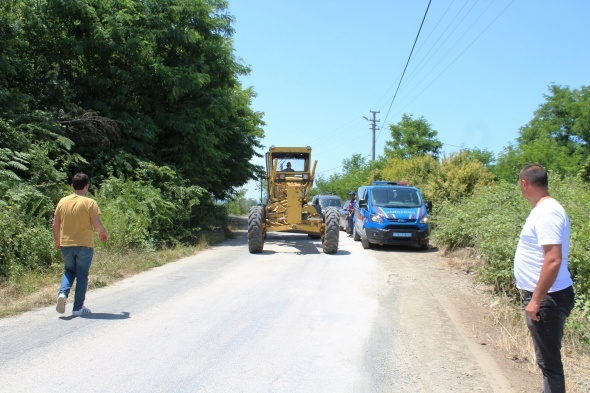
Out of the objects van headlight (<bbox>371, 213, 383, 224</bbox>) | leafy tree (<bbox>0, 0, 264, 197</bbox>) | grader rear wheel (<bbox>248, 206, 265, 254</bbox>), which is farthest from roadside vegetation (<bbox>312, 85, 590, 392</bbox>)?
leafy tree (<bbox>0, 0, 264, 197</bbox>)

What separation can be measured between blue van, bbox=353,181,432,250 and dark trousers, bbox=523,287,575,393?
436 inches

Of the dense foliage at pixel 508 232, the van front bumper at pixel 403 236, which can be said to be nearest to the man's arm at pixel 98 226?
the dense foliage at pixel 508 232

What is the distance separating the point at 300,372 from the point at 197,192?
11727 millimetres

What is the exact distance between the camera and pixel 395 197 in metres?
15.9

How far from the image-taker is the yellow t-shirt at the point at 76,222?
246 inches

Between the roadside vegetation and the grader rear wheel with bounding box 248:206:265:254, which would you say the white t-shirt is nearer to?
the roadside vegetation

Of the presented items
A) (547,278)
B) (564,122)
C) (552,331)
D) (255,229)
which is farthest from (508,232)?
(564,122)

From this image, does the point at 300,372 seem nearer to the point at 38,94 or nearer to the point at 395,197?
the point at 395,197

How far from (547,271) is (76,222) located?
545 cm

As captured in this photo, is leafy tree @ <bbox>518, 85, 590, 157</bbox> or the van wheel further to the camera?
leafy tree @ <bbox>518, 85, 590, 157</bbox>

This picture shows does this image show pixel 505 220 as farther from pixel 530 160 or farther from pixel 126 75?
pixel 530 160

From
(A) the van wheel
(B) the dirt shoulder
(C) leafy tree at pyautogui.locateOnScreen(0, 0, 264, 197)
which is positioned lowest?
(B) the dirt shoulder

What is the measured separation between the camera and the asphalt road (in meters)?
4.29

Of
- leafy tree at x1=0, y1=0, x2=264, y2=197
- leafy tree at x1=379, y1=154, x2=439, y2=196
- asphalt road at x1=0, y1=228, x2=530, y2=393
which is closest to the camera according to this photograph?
asphalt road at x1=0, y1=228, x2=530, y2=393
